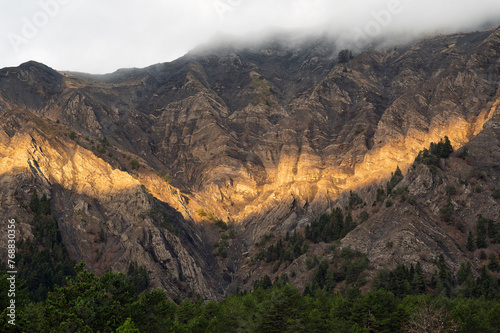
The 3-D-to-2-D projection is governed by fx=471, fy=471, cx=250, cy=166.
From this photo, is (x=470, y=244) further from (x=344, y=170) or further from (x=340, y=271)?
(x=344, y=170)

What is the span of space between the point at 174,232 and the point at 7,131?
51.0 meters

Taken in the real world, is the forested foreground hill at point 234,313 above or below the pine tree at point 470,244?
above

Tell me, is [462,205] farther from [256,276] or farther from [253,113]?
[253,113]

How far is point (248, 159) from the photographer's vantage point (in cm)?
15688

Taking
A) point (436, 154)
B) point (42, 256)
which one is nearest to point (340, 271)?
point (436, 154)

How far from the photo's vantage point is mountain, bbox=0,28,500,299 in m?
101

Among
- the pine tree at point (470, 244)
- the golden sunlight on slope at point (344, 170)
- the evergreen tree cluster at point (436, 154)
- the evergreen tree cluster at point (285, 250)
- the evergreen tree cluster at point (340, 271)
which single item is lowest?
the pine tree at point (470, 244)

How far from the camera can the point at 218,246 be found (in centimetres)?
12525

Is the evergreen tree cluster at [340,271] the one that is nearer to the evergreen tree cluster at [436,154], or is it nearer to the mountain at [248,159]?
the mountain at [248,159]

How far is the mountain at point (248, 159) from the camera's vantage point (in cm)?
10125

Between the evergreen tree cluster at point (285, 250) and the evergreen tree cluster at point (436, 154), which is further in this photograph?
the evergreen tree cluster at point (436, 154)

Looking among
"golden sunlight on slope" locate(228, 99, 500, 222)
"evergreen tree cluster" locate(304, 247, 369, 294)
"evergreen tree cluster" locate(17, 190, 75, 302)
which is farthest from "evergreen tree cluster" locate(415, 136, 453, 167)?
"evergreen tree cluster" locate(17, 190, 75, 302)

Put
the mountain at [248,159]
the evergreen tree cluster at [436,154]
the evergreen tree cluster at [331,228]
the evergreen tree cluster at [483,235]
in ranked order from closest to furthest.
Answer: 1. the evergreen tree cluster at [483,235]
2. the mountain at [248,159]
3. the evergreen tree cluster at [331,228]
4. the evergreen tree cluster at [436,154]

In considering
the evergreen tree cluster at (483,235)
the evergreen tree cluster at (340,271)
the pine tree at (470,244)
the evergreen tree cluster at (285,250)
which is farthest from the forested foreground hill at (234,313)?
the evergreen tree cluster at (285,250)
